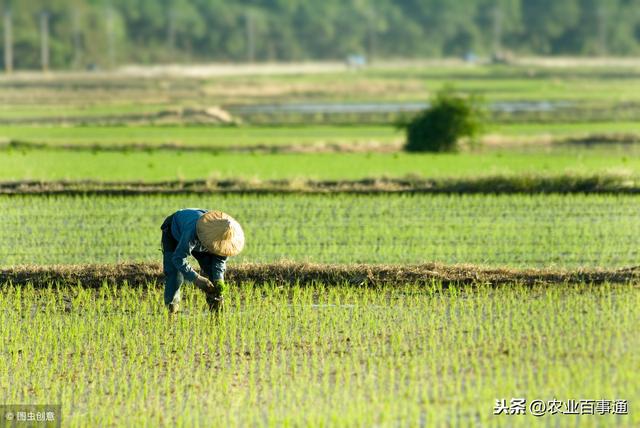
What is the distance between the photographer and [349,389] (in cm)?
664

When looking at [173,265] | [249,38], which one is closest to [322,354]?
[173,265]

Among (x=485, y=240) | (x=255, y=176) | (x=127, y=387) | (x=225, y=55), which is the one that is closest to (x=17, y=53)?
(x=225, y=55)

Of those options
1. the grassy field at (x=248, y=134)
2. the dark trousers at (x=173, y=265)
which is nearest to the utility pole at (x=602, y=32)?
the grassy field at (x=248, y=134)

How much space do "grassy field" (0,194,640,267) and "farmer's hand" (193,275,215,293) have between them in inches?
91.8

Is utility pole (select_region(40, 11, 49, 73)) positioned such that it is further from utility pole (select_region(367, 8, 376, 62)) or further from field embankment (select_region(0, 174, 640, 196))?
field embankment (select_region(0, 174, 640, 196))

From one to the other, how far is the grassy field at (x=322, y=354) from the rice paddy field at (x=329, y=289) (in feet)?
0.07

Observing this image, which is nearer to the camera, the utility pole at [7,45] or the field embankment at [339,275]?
the field embankment at [339,275]

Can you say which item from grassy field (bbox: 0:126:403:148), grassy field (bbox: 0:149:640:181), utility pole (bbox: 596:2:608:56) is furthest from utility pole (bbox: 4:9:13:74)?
utility pole (bbox: 596:2:608:56)

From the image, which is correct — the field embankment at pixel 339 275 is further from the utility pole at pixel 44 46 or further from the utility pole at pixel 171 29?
the utility pole at pixel 171 29

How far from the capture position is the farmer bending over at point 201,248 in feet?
24.5

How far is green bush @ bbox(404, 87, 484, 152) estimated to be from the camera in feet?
72.1

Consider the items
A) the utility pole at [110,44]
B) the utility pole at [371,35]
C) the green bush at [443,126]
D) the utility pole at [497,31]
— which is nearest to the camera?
the green bush at [443,126]

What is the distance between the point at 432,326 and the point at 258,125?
20.9m

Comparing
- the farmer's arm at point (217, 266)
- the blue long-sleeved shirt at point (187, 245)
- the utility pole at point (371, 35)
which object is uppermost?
the blue long-sleeved shirt at point (187, 245)
